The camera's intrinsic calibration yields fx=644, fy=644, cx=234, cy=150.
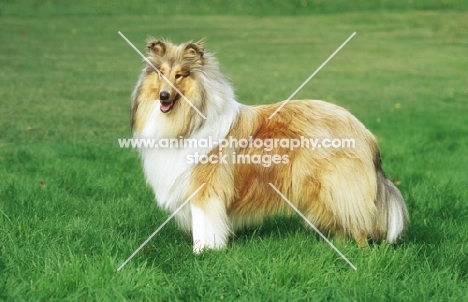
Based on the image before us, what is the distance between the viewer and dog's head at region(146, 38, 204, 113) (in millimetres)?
4680

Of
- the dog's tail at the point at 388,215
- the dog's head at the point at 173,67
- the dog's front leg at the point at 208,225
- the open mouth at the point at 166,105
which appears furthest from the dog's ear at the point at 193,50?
the dog's tail at the point at 388,215

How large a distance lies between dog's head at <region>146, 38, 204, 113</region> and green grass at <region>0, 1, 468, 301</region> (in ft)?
3.69

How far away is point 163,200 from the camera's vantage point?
198 inches

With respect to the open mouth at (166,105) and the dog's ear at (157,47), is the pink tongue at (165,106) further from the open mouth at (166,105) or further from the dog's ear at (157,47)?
the dog's ear at (157,47)

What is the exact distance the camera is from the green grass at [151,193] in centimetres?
407

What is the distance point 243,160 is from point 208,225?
0.56 meters

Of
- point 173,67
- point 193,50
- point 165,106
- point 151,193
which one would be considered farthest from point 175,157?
point 151,193

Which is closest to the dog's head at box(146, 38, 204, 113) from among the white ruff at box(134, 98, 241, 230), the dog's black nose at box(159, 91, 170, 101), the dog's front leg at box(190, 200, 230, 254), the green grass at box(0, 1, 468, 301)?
the dog's black nose at box(159, 91, 170, 101)

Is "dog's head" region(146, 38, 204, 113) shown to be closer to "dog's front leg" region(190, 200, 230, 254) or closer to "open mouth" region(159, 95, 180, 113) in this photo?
"open mouth" region(159, 95, 180, 113)

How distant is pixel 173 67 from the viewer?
4.70 metres

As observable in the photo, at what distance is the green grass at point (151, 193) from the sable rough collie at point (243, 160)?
0.86ft

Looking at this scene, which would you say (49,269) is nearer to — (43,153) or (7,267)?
(7,267)

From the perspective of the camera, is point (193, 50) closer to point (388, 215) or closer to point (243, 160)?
point (243, 160)

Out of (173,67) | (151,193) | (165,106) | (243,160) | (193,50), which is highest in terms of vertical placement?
(193,50)
